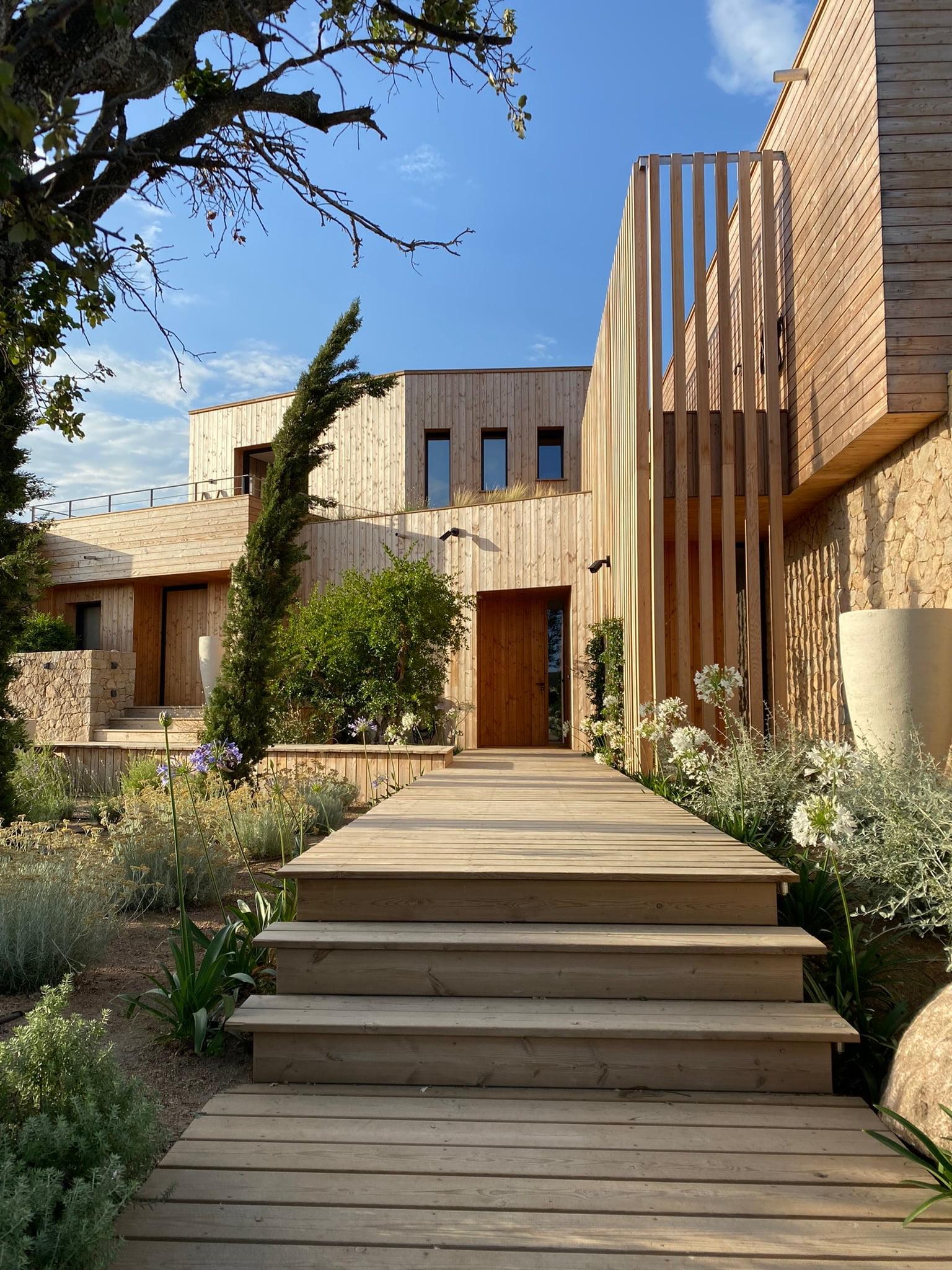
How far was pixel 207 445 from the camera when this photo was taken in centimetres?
1973

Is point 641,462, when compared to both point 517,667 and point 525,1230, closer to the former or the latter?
point 525,1230

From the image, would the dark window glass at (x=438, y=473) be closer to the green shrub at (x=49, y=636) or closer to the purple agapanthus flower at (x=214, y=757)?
Answer: the green shrub at (x=49, y=636)

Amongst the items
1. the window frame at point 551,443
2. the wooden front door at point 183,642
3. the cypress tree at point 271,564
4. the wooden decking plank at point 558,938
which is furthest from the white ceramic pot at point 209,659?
the wooden decking plank at point 558,938

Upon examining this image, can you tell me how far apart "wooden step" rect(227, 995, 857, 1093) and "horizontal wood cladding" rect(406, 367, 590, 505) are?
14808 mm

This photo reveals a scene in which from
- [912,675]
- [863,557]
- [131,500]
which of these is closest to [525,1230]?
[912,675]

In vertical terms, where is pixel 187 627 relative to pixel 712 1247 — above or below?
above

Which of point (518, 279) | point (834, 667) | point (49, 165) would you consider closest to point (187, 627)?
point (518, 279)

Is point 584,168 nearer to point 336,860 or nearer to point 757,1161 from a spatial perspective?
point 336,860

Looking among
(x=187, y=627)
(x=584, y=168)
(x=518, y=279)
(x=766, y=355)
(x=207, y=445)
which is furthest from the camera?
(x=207, y=445)

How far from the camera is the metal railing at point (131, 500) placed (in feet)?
55.4

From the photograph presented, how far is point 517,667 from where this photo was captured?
14.2m

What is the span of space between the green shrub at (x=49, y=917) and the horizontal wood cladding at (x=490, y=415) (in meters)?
13.6

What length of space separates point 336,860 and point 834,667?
6.00 meters

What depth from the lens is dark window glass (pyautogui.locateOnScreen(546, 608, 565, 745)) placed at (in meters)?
14.0
